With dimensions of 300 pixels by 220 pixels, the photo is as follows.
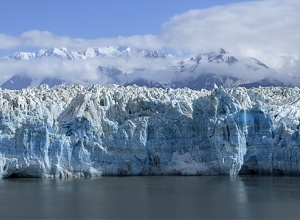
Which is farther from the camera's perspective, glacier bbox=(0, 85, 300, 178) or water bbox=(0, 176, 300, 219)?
glacier bbox=(0, 85, 300, 178)

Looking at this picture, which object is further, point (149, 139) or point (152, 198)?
point (149, 139)

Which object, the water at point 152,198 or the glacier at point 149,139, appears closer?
the water at point 152,198

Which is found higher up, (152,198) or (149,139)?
(149,139)

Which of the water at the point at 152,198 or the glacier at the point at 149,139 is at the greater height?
the glacier at the point at 149,139

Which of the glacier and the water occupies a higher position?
the glacier
